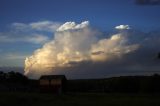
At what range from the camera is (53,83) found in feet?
385

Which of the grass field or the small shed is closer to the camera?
the grass field

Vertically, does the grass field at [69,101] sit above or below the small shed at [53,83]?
below

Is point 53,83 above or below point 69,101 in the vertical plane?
above

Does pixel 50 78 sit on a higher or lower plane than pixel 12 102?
higher

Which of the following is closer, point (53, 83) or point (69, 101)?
point (69, 101)

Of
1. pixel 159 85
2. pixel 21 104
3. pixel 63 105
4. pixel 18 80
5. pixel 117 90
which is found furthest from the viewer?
pixel 18 80

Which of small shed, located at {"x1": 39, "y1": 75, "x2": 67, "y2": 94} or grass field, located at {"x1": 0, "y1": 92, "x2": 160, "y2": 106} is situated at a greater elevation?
small shed, located at {"x1": 39, "y1": 75, "x2": 67, "y2": 94}

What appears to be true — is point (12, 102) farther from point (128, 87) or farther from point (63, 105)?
point (128, 87)

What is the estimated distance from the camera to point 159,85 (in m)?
105

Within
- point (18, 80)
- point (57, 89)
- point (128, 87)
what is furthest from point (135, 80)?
point (18, 80)

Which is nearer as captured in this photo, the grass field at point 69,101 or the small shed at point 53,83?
the grass field at point 69,101

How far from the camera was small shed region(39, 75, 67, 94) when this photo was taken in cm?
11514

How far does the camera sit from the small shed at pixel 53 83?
378 feet

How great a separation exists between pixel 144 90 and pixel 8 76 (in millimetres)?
62044
